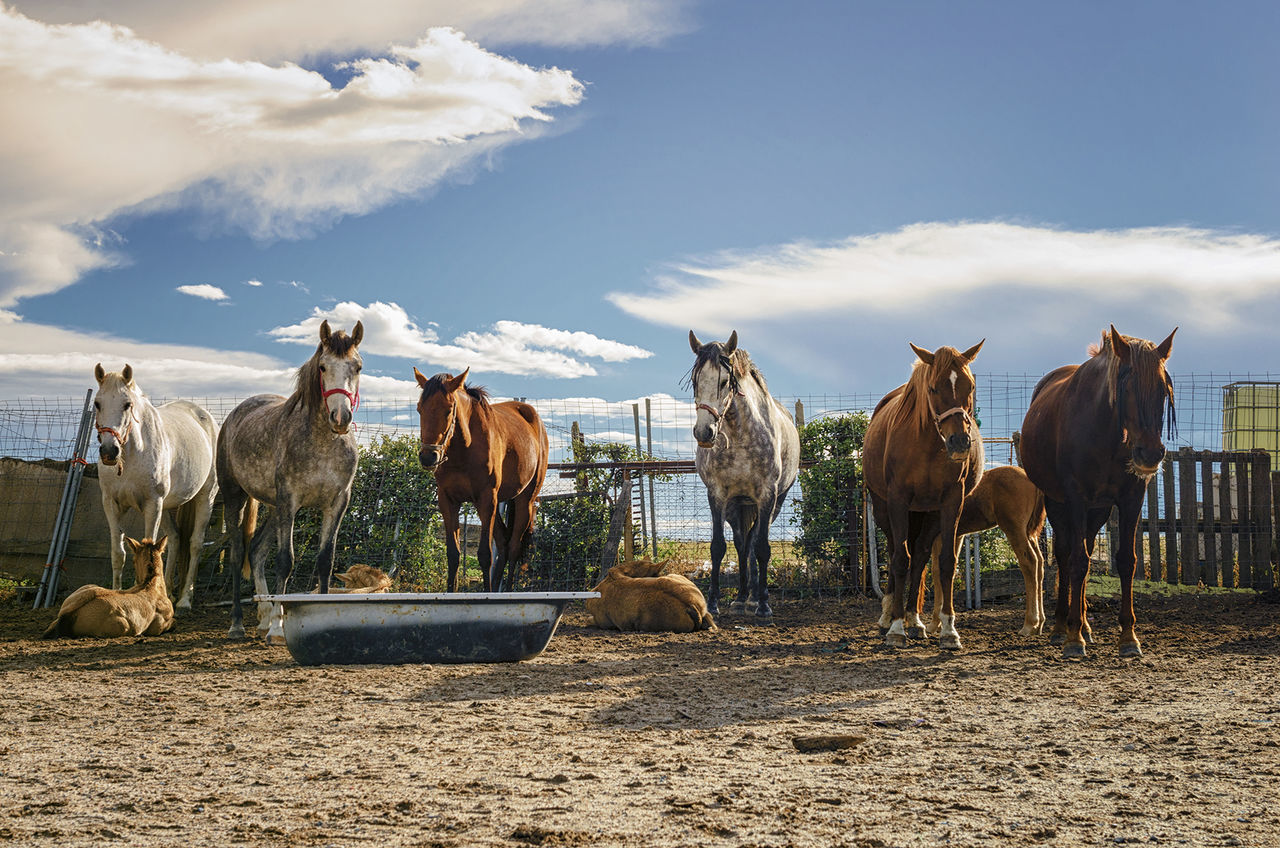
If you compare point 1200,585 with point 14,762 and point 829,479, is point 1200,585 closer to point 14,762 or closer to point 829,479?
point 829,479

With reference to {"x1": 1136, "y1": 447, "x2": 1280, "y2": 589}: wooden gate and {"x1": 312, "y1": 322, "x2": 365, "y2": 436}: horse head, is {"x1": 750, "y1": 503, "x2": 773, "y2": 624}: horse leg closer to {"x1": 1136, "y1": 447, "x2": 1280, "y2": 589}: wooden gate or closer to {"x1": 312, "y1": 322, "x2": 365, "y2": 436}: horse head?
{"x1": 312, "y1": 322, "x2": 365, "y2": 436}: horse head

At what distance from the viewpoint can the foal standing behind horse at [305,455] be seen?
7.04 m

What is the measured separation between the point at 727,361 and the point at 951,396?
2363 millimetres

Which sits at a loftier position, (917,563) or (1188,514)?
(1188,514)

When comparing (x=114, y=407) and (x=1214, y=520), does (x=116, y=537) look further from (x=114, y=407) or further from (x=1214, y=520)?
(x=1214, y=520)

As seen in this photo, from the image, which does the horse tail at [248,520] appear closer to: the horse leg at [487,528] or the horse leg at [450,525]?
the horse leg at [450,525]

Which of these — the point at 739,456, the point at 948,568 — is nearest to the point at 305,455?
the point at 739,456

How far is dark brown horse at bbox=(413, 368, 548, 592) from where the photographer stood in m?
7.23

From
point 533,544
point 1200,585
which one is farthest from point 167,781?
point 1200,585

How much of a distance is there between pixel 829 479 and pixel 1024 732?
7.04 meters

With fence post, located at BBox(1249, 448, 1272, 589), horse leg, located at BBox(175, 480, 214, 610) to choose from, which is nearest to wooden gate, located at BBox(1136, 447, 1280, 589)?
fence post, located at BBox(1249, 448, 1272, 589)

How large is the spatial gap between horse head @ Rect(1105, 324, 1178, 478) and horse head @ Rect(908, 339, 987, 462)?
0.89 metres

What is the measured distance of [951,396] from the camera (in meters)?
6.39

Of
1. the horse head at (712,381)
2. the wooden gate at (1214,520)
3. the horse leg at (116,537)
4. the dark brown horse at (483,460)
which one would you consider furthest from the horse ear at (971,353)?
the horse leg at (116,537)
